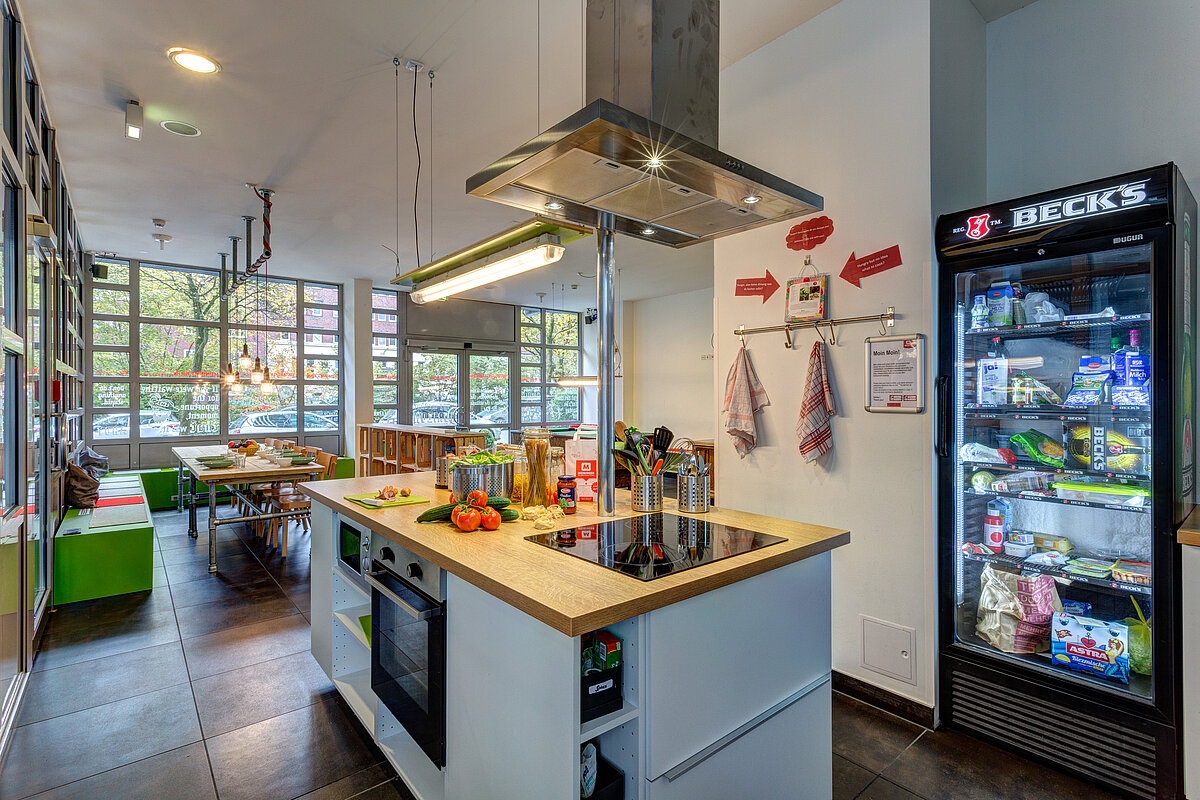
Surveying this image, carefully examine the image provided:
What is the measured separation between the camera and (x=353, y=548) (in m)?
2.33

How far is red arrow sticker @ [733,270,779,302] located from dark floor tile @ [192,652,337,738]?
2.67 meters

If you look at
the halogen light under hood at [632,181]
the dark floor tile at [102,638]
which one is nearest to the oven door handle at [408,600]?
the halogen light under hood at [632,181]

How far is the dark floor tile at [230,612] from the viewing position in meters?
3.38

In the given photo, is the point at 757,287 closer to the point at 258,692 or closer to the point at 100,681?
the point at 258,692

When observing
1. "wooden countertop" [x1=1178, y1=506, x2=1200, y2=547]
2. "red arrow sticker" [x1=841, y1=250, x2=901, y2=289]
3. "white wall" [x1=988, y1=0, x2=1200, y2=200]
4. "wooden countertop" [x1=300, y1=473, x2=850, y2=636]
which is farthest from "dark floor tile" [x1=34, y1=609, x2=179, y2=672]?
"white wall" [x1=988, y1=0, x2=1200, y2=200]

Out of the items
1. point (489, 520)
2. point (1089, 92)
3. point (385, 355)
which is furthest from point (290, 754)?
point (385, 355)

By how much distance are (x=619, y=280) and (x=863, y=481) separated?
20.1 ft

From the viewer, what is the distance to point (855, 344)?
255cm

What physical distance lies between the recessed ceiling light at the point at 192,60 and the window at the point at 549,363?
24.1 ft

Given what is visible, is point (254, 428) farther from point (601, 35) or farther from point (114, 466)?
point (601, 35)

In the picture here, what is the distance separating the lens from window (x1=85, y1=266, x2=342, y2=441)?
6984 mm

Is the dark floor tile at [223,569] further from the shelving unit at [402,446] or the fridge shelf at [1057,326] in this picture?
the fridge shelf at [1057,326]

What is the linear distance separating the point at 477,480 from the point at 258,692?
5.18 ft

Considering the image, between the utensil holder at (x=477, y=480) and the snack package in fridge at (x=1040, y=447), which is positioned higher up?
the snack package in fridge at (x=1040, y=447)
